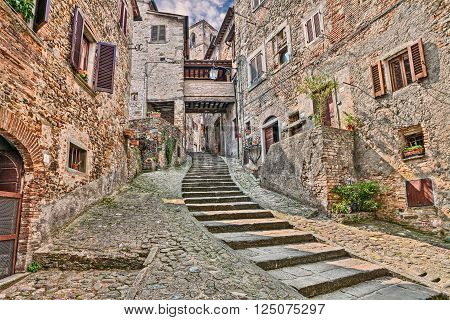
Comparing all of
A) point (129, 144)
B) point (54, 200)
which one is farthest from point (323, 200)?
point (129, 144)

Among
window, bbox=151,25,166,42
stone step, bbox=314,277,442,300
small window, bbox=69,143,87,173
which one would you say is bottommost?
stone step, bbox=314,277,442,300

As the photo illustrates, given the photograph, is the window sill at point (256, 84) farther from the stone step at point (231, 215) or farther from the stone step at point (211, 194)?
the stone step at point (231, 215)

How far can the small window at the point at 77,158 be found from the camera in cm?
529

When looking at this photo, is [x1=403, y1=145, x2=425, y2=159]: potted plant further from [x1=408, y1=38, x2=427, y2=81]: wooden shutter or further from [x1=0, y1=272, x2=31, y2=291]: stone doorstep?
[x1=0, y1=272, x2=31, y2=291]: stone doorstep

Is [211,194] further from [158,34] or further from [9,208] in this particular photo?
[158,34]

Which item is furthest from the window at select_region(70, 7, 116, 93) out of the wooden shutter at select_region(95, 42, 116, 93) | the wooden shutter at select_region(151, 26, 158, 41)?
the wooden shutter at select_region(151, 26, 158, 41)

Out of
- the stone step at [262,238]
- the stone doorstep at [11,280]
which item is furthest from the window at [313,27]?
the stone doorstep at [11,280]

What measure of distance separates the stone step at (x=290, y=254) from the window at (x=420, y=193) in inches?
121

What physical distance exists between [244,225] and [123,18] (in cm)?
806

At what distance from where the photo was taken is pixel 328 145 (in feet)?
22.2

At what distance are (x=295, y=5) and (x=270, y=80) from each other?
314 centimetres

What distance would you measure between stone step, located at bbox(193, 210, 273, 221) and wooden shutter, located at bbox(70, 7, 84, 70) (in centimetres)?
408

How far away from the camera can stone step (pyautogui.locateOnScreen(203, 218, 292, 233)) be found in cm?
503
